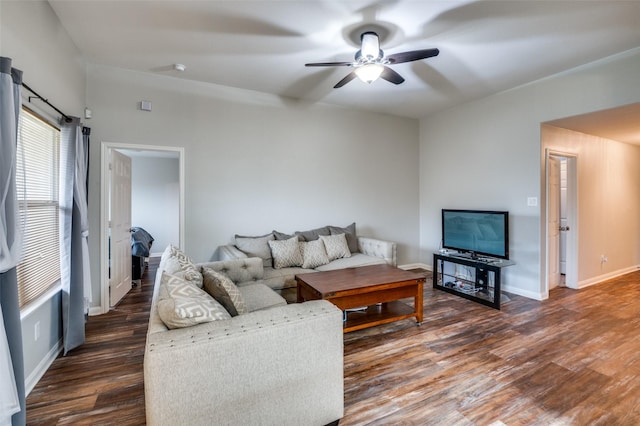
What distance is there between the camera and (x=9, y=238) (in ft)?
5.40

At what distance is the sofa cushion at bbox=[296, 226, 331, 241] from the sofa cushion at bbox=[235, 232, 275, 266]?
1.89 feet

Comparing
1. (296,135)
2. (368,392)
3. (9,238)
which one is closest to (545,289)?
(368,392)

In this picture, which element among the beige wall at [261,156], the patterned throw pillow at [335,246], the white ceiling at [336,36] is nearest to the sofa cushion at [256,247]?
the beige wall at [261,156]

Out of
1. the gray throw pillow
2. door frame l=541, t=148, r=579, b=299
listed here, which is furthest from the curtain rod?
door frame l=541, t=148, r=579, b=299

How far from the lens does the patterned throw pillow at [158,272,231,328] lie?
4.87ft

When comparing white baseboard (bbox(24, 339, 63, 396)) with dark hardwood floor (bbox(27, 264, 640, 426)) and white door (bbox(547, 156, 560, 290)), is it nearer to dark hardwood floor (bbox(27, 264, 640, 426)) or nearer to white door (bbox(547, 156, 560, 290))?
dark hardwood floor (bbox(27, 264, 640, 426))

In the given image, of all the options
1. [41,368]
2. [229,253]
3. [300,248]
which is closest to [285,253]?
[300,248]

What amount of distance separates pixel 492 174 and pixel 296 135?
2996mm

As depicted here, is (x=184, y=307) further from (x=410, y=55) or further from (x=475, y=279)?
(x=475, y=279)

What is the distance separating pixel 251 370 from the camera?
1.44 meters

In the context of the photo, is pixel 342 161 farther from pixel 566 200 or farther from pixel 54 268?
pixel 54 268

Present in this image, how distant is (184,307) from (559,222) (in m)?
5.44

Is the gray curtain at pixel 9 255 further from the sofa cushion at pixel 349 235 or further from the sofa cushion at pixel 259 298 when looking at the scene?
the sofa cushion at pixel 349 235

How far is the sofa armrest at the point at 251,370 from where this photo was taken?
4.26 ft
